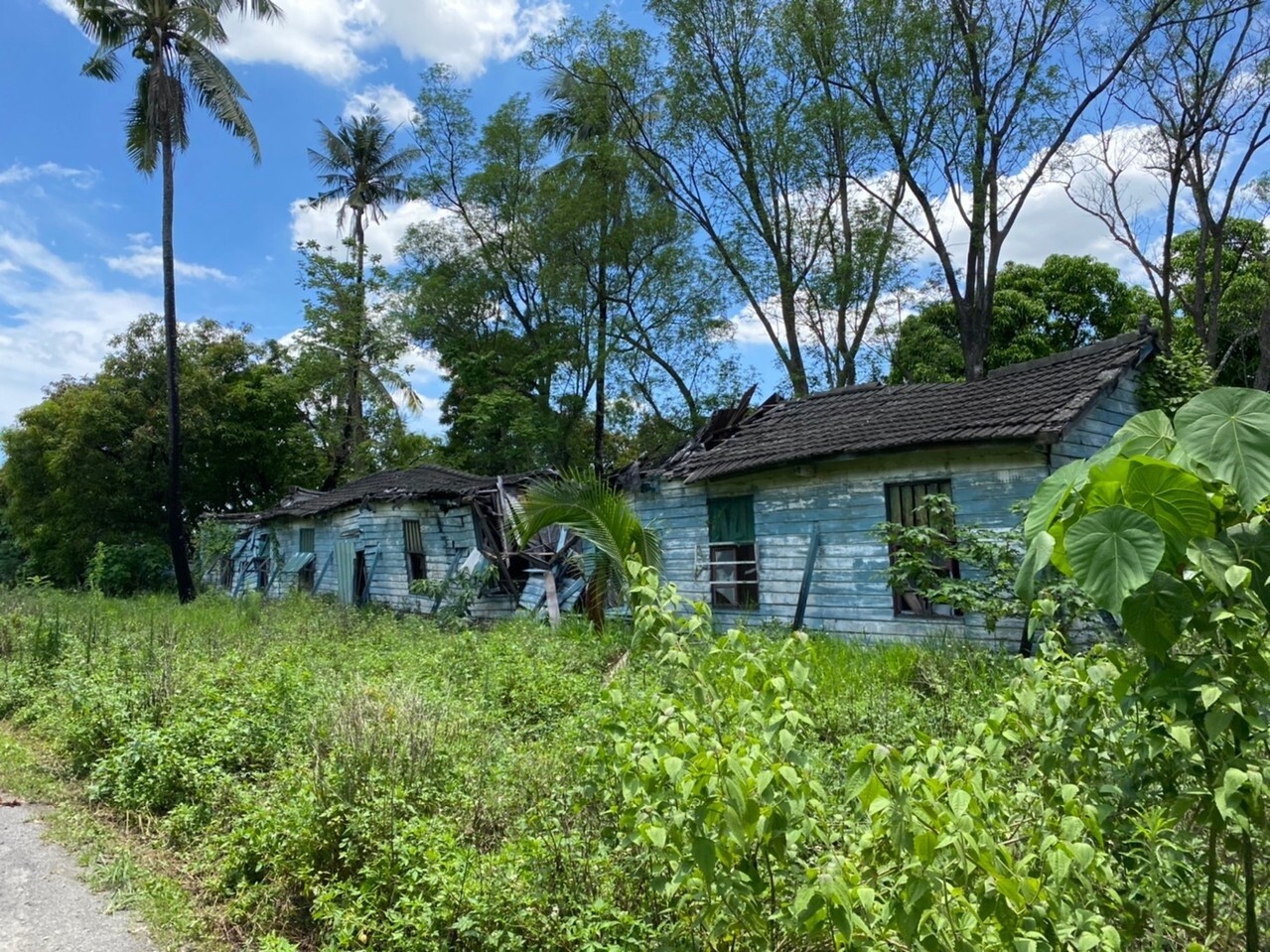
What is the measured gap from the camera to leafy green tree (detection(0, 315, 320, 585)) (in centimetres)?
2523

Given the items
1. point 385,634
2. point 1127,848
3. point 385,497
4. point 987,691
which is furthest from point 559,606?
point 1127,848

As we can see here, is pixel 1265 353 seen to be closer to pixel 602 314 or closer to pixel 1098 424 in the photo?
pixel 1098 424

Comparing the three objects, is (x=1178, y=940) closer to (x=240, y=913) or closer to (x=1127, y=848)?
(x=1127, y=848)

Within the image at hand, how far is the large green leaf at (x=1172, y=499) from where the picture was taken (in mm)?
1725

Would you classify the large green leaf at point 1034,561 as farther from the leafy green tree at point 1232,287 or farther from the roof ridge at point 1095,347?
the leafy green tree at point 1232,287

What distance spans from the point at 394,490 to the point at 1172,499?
1746cm

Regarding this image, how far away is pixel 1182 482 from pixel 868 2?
20270mm

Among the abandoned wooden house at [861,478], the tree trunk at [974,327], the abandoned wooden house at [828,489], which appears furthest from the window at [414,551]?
the tree trunk at [974,327]

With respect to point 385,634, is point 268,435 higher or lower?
higher

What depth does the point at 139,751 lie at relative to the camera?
559 centimetres

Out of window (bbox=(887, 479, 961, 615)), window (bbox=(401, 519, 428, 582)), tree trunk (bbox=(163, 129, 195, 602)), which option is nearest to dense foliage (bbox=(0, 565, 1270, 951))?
window (bbox=(887, 479, 961, 615))

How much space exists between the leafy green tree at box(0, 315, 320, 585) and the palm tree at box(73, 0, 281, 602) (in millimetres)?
7586

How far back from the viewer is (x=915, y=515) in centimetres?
1032

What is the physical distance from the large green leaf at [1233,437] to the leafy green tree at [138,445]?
28573mm
